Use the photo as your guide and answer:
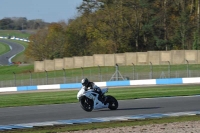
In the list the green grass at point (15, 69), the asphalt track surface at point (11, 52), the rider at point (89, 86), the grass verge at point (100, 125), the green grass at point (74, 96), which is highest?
the asphalt track surface at point (11, 52)

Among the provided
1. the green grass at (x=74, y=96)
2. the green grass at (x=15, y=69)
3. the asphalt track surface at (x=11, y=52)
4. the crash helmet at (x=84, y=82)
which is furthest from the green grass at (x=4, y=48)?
the crash helmet at (x=84, y=82)

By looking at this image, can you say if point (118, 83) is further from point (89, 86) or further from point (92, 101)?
point (89, 86)

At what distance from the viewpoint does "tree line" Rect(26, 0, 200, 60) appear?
72.1 metres

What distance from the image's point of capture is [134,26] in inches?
3036

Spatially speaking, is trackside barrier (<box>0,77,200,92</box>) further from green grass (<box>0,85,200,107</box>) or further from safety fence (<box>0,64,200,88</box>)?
green grass (<box>0,85,200,107</box>)

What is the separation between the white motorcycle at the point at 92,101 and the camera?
18.5 metres

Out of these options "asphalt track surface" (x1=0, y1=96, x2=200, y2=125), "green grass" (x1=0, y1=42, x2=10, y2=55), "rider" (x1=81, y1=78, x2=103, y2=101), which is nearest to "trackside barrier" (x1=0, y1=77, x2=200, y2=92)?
"asphalt track surface" (x1=0, y1=96, x2=200, y2=125)

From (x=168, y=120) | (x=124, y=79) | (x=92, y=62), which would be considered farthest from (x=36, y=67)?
(x=168, y=120)

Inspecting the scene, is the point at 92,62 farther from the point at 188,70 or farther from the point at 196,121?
the point at 196,121

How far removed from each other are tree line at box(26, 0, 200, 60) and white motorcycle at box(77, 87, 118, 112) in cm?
4816

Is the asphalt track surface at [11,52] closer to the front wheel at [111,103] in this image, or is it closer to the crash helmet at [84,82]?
the front wheel at [111,103]

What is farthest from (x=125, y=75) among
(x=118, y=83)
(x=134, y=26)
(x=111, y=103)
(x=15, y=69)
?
(x=15, y=69)

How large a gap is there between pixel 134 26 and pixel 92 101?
5903 centimetres

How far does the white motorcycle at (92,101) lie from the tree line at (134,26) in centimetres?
4816
